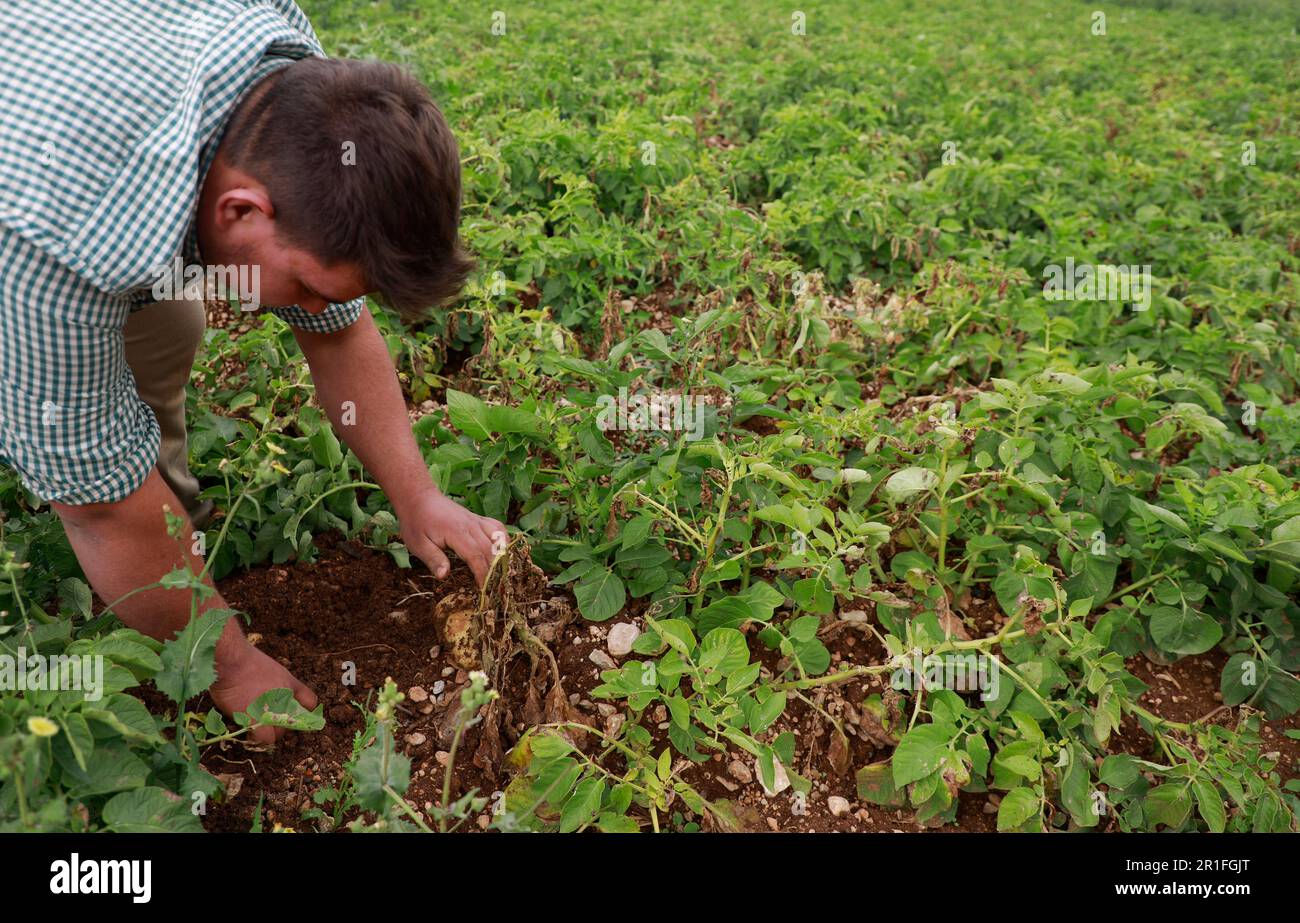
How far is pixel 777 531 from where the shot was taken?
226cm

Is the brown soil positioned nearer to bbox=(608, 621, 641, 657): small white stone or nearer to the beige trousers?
bbox=(608, 621, 641, 657): small white stone

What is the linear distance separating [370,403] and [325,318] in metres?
0.20

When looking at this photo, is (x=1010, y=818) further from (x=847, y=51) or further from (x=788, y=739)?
(x=847, y=51)

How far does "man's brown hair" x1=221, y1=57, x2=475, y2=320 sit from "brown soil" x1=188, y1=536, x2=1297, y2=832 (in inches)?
35.0

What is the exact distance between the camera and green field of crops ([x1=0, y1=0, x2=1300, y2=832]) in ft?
6.02

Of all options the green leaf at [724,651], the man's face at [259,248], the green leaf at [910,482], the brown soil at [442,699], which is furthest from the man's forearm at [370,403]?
the green leaf at [910,482]

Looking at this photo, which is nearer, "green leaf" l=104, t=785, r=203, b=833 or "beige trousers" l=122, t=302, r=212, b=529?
"green leaf" l=104, t=785, r=203, b=833

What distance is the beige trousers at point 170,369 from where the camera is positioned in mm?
2105

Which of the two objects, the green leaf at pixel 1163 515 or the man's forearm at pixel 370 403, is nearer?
the man's forearm at pixel 370 403

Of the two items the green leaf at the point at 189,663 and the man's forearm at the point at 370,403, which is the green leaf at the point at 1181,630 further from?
the green leaf at the point at 189,663

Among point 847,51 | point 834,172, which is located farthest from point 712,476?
point 847,51

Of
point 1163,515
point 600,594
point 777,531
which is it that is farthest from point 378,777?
point 1163,515

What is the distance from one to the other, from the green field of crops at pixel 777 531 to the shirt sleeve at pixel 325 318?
32 cm

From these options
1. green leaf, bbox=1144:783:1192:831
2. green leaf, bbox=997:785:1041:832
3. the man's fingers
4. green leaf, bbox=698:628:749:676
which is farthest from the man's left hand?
green leaf, bbox=1144:783:1192:831
